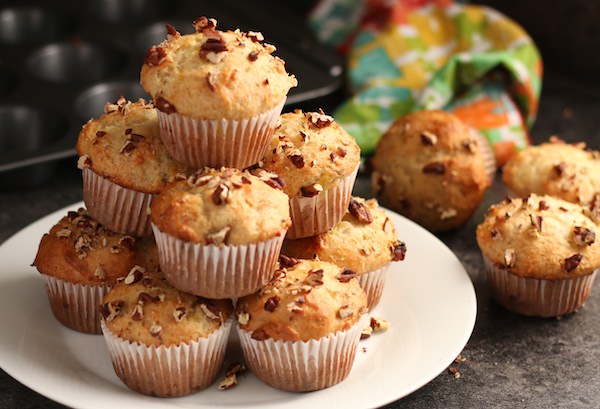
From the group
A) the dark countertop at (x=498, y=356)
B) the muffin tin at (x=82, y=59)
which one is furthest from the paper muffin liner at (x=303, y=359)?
the muffin tin at (x=82, y=59)

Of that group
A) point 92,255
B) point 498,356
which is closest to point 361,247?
point 498,356

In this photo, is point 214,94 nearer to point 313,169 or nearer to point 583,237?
point 313,169

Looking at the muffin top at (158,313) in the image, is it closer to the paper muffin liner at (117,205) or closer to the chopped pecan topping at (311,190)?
the paper muffin liner at (117,205)

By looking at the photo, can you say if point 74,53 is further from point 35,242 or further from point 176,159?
point 176,159

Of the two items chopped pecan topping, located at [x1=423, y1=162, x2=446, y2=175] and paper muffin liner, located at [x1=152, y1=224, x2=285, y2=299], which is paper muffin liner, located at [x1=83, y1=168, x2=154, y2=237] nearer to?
paper muffin liner, located at [x1=152, y1=224, x2=285, y2=299]

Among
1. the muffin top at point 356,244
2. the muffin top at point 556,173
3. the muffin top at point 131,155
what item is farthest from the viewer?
the muffin top at point 556,173

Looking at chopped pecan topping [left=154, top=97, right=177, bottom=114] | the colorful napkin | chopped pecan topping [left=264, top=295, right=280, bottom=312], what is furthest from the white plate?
the colorful napkin

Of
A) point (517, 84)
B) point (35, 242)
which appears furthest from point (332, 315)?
point (517, 84)
